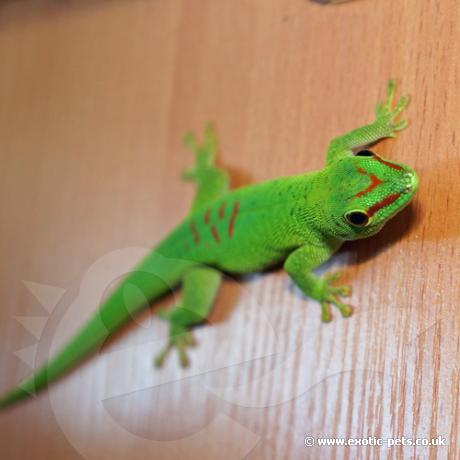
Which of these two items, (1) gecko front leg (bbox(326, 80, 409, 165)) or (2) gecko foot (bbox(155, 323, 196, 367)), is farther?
(2) gecko foot (bbox(155, 323, 196, 367))

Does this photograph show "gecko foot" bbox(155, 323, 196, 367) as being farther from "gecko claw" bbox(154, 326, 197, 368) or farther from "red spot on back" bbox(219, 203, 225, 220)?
"red spot on back" bbox(219, 203, 225, 220)

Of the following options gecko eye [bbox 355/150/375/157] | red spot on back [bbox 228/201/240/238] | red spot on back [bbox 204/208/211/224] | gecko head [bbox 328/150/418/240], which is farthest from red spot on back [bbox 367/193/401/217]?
red spot on back [bbox 204/208/211/224]

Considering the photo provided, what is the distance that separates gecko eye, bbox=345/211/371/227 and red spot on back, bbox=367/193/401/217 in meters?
0.01

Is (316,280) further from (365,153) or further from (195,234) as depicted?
(195,234)

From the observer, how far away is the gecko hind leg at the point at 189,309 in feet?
4.62

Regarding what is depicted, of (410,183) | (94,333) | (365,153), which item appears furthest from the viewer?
(94,333)

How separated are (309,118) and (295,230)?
267 mm

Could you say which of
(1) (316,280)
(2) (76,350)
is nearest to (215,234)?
(1) (316,280)

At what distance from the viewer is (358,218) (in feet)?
3.37

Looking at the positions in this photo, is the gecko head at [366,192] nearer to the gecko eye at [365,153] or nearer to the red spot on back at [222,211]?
the gecko eye at [365,153]

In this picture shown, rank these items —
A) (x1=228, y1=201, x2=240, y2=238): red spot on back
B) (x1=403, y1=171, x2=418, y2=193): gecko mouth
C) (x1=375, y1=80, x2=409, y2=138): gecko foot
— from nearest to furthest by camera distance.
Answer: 1. (x1=403, y1=171, x2=418, y2=193): gecko mouth
2. (x1=375, y1=80, x2=409, y2=138): gecko foot
3. (x1=228, y1=201, x2=240, y2=238): red spot on back

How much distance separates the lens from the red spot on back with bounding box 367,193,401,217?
3.27 feet

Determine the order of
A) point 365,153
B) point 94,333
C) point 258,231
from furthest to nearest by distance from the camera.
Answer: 1. point 94,333
2. point 258,231
3. point 365,153

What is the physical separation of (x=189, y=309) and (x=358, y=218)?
0.58 meters
